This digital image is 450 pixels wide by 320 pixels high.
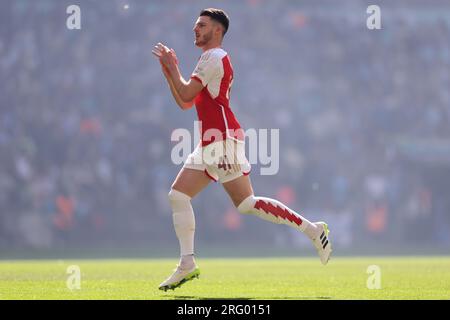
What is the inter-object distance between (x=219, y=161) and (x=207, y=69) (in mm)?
776

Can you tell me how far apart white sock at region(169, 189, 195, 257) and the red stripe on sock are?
0.59 meters

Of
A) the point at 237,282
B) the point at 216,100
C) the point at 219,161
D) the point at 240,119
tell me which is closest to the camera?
the point at 219,161

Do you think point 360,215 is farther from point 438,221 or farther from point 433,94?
point 433,94

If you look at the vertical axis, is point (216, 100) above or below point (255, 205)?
above

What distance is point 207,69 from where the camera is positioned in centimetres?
833

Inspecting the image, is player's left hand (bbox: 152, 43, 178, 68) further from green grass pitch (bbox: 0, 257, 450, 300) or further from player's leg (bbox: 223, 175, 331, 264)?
green grass pitch (bbox: 0, 257, 450, 300)

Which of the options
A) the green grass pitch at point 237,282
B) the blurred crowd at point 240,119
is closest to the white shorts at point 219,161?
the green grass pitch at point 237,282

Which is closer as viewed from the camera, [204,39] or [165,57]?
[165,57]

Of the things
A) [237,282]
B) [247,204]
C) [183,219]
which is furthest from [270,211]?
[237,282]

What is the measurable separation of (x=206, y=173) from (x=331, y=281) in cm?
219

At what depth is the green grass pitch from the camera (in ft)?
26.4

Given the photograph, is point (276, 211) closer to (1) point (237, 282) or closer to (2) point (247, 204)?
(2) point (247, 204)

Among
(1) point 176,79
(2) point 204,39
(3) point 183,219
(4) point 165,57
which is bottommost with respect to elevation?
(3) point 183,219

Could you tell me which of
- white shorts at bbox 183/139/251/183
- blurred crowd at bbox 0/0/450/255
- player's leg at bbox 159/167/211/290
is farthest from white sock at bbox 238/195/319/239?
blurred crowd at bbox 0/0/450/255
